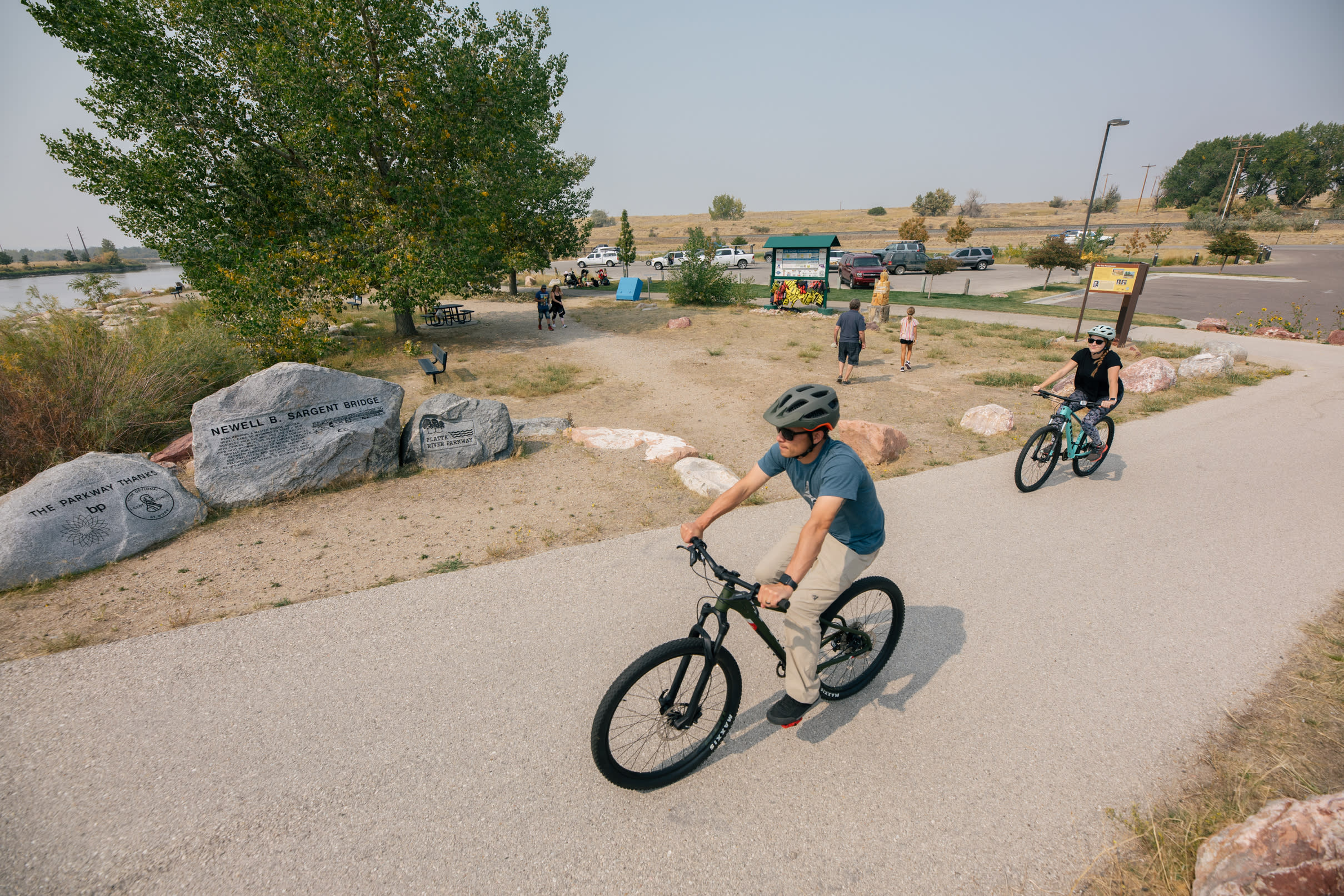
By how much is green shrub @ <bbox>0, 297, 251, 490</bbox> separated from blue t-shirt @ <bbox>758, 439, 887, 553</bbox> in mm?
9116

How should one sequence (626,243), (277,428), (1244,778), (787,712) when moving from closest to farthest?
(1244,778)
(787,712)
(277,428)
(626,243)

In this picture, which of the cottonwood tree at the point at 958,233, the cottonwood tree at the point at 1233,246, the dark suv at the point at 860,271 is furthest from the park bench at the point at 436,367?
the cottonwood tree at the point at 958,233

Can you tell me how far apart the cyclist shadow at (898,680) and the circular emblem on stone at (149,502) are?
615 cm

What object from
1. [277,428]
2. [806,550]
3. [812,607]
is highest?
[806,550]

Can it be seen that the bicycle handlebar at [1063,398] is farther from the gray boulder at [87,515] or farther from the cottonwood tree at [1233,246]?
the cottonwood tree at [1233,246]

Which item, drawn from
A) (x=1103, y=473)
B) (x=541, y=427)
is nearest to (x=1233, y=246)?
(x=1103, y=473)

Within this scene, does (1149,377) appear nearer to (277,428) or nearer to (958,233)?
(277,428)

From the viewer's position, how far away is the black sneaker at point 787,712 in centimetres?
320

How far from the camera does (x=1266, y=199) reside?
241 ft

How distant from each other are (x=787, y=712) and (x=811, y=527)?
1190 mm

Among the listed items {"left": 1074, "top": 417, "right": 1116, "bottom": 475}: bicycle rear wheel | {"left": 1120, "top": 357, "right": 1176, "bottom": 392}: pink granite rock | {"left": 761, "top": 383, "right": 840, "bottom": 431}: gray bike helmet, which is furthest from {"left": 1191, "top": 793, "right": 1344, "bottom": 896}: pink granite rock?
{"left": 1120, "top": 357, "right": 1176, "bottom": 392}: pink granite rock

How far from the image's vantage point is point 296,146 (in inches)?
527

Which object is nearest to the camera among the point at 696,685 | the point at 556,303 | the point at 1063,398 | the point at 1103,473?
the point at 696,685

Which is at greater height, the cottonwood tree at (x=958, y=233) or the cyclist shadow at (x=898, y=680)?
the cottonwood tree at (x=958, y=233)
